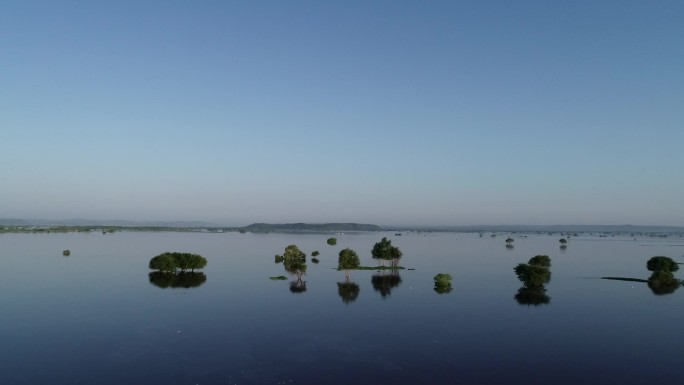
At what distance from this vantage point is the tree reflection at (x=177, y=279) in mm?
97375

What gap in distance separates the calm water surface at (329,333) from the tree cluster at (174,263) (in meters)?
8.42

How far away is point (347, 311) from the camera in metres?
71.9

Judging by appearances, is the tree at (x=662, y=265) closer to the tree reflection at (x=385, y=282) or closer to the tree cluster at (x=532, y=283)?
the tree cluster at (x=532, y=283)

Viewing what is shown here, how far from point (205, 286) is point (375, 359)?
2333 inches

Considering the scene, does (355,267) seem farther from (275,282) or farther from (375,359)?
(375,359)

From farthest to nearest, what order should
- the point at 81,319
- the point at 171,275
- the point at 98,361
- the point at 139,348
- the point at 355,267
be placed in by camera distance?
the point at 355,267 < the point at 171,275 < the point at 81,319 < the point at 139,348 < the point at 98,361

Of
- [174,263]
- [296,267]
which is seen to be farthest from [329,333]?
[174,263]

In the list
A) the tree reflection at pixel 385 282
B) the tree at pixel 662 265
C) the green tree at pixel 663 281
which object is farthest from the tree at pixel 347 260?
the tree at pixel 662 265

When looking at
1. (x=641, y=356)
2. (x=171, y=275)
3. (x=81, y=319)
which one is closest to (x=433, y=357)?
(x=641, y=356)

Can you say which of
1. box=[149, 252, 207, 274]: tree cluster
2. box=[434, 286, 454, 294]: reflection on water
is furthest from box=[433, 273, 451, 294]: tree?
box=[149, 252, 207, 274]: tree cluster

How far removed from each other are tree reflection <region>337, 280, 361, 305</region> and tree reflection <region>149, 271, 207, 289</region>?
31.6m

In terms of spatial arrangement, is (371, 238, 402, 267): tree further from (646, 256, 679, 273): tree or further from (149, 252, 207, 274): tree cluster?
(646, 256, 679, 273): tree

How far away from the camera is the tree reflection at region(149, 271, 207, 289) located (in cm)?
9738

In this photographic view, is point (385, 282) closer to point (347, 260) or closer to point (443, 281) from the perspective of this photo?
point (443, 281)
